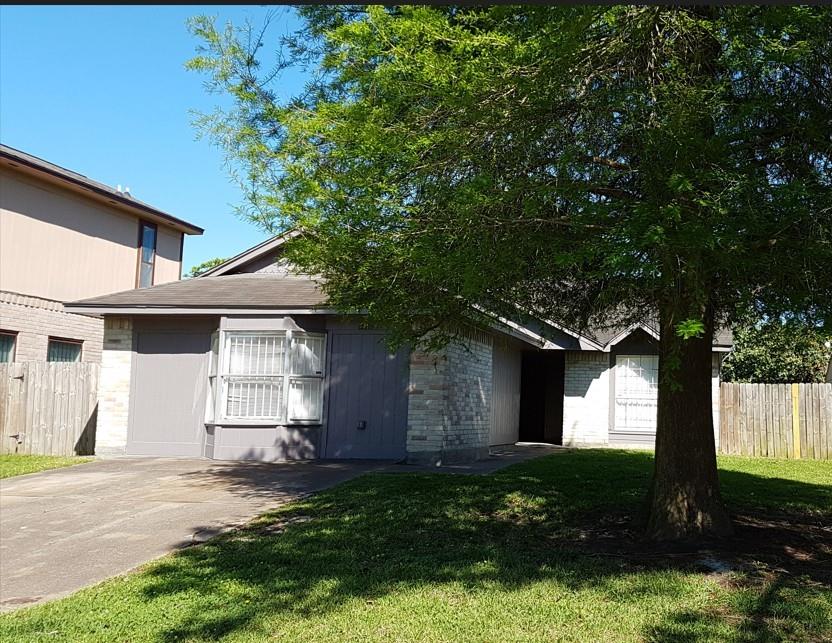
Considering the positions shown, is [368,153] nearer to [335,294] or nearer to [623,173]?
[623,173]

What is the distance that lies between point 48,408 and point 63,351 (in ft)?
14.8

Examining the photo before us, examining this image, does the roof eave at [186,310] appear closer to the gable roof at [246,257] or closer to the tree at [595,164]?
the gable roof at [246,257]

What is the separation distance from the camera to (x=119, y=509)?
9906 mm

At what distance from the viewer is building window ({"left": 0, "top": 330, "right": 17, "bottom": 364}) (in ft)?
61.7

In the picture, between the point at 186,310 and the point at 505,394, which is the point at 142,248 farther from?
the point at 505,394

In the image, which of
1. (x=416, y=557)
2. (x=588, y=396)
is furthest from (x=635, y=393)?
(x=416, y=557)

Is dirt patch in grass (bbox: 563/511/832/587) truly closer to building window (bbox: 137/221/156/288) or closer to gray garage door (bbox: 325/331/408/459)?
gray garage door (bbox: 325/331/408/459)

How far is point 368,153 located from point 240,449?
9.20 meters

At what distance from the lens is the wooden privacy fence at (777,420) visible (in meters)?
18.2

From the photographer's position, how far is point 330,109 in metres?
6.92

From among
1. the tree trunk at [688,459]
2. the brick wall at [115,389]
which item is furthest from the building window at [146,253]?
the tree trunk at [688,459]

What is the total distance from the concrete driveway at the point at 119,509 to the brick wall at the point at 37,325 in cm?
647

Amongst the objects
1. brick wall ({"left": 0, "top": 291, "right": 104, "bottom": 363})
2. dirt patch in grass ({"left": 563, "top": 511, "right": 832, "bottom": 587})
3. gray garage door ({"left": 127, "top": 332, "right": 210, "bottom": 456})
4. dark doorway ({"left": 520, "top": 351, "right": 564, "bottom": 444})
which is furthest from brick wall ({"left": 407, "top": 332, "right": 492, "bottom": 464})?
brick wall ({"left": 0, "top": 291, "right": 104, "bottom": 363})

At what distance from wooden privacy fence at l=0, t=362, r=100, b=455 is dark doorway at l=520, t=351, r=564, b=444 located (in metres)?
12.4
